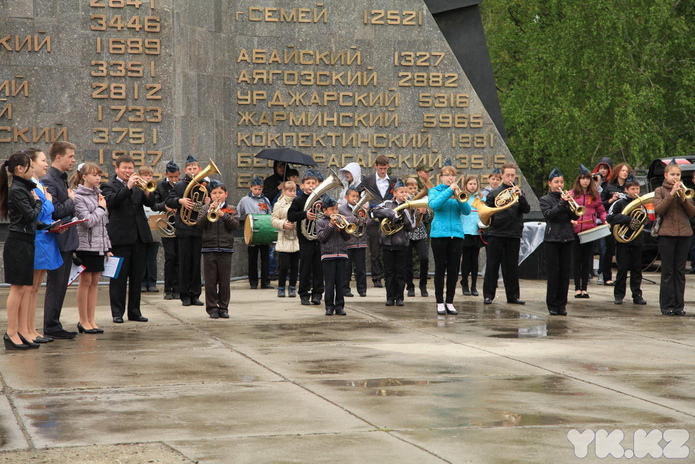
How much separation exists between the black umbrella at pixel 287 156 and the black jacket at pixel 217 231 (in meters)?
4.99

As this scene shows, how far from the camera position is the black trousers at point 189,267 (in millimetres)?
13102

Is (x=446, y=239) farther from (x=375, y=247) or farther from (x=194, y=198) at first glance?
(x=375, y=247)

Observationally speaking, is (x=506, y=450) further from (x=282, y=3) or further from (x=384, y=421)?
(x=282, y=3)

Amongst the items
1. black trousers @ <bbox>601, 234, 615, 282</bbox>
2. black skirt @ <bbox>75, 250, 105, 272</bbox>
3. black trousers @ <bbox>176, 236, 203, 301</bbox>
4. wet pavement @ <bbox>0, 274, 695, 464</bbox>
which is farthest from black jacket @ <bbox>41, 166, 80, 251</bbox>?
black trousers @ <bbox>601, 234, 615, 282</bbox>

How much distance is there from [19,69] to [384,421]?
40.0 feet

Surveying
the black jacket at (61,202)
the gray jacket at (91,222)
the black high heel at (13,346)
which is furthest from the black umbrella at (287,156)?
the black high heel at (13,346)

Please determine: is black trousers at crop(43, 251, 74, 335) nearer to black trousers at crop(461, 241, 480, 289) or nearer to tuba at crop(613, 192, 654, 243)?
black trousers at crop(461, 241, 480, 289)

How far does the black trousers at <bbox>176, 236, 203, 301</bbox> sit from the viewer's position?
13102 mm

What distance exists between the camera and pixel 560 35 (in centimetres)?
3125

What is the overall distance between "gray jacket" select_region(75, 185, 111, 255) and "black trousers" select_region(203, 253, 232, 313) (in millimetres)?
1620

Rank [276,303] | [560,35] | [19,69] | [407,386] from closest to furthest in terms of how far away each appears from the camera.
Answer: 1. [407,386]
2. [276,303]
3. [19,69]
4. [560,35]

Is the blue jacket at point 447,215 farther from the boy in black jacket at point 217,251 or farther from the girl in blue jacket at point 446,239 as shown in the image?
the boy in black jacket at point 217,251

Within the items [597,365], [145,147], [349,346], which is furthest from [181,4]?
[597,365]

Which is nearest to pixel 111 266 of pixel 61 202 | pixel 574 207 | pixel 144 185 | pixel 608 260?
pixel 144 185
